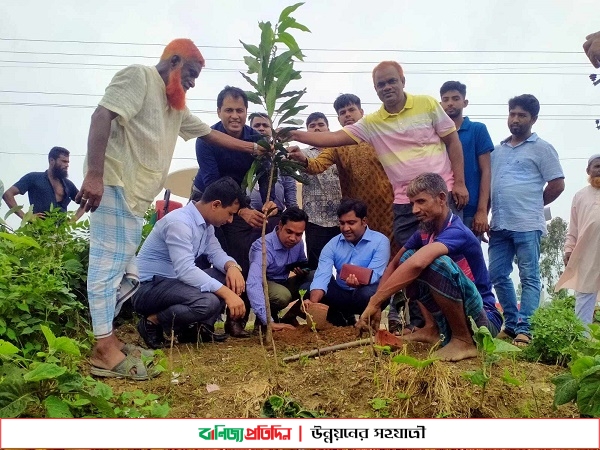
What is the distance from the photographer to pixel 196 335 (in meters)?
3.94

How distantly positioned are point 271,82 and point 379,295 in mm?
1483

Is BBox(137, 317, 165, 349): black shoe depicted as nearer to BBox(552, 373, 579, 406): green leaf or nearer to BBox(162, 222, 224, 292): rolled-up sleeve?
BBox(162, 222, 224, 292): rolled-up sleeve

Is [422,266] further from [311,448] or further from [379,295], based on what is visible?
[311,448]

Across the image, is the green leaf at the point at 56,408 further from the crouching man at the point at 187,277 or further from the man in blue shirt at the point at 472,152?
the man in blue shirt at the point at 472,152

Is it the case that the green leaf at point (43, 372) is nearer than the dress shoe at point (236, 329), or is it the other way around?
the green leaf at point (43, 372)

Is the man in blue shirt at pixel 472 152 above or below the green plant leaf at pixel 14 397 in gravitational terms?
above

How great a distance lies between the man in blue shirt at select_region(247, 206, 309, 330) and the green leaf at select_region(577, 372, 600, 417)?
2191 mm

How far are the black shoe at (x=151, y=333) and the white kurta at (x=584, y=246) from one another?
10.5 feet

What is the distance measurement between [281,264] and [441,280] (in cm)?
166

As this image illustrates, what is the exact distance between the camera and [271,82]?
3.37 meters

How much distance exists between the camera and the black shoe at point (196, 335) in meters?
3.86

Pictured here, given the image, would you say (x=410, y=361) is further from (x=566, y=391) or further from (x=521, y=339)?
(x=521, y=339)

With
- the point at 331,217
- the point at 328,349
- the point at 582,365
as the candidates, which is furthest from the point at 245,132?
the point at 582,365

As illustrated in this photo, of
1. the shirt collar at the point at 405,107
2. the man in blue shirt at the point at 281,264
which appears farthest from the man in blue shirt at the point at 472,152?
the man in blue shirt at the point at 281,264
